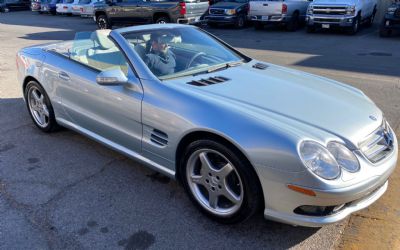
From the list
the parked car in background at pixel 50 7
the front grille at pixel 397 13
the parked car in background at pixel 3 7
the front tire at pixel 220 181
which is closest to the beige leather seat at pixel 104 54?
the front tire at pixel 220 181

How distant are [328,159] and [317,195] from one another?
0.83ft

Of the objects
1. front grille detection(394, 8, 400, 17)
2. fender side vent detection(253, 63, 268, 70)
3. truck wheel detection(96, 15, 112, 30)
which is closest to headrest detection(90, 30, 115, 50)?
fender side vent detection(253, 63, 268, 70)

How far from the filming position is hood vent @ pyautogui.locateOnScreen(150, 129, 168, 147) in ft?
10.8

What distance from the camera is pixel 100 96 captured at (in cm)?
382

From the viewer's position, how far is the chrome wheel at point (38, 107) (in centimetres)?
484

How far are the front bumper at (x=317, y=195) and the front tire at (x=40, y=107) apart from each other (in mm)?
3075

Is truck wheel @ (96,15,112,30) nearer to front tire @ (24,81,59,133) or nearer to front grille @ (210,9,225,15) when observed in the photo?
front grille @ (210,9,225,15)

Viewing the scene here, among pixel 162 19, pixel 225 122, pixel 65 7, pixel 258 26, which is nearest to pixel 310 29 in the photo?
pixel 258 26

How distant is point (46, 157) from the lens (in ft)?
14.3

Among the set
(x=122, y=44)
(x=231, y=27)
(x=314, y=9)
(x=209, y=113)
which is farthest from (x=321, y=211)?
(x=231, y=27)

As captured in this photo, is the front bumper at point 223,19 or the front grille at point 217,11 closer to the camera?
the front bumper at point 223,19

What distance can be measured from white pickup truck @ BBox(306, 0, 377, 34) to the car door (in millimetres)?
12555

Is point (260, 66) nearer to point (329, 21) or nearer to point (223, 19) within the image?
point (329, 21)

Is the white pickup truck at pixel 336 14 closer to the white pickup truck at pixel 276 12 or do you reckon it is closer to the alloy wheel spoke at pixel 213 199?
the white pickup truck at pixel 276 12
